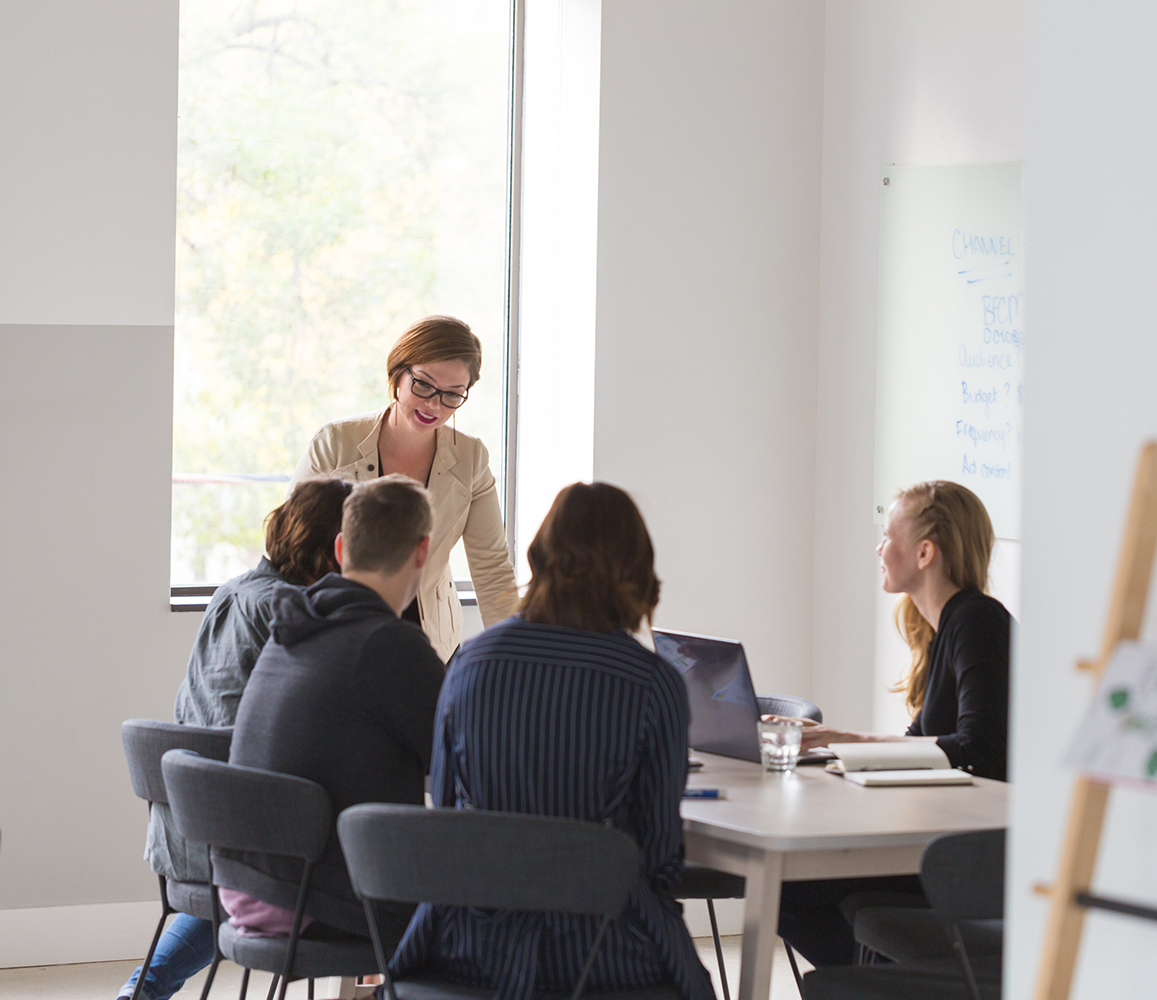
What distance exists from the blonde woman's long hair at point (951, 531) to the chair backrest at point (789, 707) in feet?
0.85

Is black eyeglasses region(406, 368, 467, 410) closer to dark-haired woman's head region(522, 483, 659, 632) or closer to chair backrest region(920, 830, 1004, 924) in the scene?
dark-haired woman's head region(522, 483, 659, 632)

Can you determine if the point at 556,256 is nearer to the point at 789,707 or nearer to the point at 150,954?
the point at 789,707

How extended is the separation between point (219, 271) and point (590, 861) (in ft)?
9.58

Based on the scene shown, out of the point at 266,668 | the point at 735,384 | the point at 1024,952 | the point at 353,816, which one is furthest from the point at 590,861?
the point at 735,384

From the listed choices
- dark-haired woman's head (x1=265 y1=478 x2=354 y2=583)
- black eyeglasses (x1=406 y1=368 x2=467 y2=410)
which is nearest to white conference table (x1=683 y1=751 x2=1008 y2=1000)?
dark-haired woman's head (x1=265 y1=478 x2=354 y2=583)

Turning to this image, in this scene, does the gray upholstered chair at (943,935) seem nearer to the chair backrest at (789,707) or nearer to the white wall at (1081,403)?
the white wall at (1081,403)

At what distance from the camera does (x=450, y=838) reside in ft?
6.35

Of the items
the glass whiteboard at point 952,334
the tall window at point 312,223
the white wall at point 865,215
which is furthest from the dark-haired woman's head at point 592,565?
the tall window at point 312,223

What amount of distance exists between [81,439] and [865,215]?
244cm

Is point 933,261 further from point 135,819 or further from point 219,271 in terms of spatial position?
point 135,819

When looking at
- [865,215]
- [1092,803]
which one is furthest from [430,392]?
[1092,803]

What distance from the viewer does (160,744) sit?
2.56m

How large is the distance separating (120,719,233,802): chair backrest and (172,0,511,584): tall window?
1685 mm

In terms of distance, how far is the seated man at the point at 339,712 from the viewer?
7.56 feet
